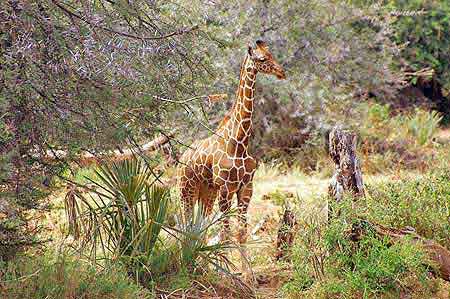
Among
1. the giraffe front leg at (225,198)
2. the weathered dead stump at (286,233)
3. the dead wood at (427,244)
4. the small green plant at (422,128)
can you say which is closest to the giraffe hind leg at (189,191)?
the giraffe front leg at (225,198)

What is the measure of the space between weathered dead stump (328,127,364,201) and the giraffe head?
68 centimetres

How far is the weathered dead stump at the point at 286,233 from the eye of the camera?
7532 millimetres

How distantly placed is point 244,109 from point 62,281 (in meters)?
2.39

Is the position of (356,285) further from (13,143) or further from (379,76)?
(379,76)

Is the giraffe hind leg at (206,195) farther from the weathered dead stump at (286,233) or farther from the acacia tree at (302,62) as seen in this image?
the acacia tree at (302,62)

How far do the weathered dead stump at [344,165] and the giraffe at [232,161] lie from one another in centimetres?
65

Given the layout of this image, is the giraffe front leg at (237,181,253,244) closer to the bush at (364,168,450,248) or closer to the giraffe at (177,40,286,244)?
the giraffe at (177,40,286,244)

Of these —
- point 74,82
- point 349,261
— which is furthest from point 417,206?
point 74,82

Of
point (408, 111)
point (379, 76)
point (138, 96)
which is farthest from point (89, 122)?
point (408, 111)

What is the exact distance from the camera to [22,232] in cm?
677

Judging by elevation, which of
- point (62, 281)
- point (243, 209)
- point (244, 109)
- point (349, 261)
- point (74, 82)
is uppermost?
point (74, 82)

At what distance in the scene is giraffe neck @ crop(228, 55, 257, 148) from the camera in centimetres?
762

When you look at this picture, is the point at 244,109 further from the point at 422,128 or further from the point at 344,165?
the point at 422,128

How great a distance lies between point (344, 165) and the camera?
7.52 metres
